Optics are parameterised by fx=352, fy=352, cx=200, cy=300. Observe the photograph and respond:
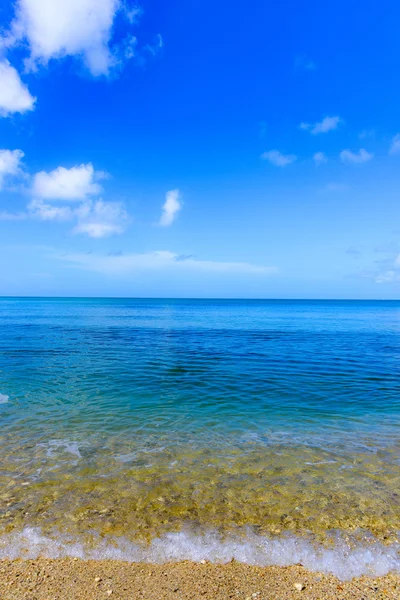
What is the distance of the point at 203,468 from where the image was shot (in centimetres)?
1087

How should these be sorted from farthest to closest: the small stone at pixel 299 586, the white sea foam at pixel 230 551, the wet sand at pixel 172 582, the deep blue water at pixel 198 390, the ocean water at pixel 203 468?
the deep blue water at pixel 198 390 < the ocean water at pixel 203 468 < the white sea foam at pixel 230 551 < the small stone at pixel 299 586 < the wet sand at pixel 172 582

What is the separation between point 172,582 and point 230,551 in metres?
1.41

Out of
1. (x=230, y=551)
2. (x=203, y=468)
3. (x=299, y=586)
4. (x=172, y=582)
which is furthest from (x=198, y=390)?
(x=299, y=586)

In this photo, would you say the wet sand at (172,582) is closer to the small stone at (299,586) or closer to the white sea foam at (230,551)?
the small stone at (299,586)

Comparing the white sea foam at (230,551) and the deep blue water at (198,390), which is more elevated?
the white sea foam at (230,551)

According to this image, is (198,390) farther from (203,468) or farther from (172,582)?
(172,582)

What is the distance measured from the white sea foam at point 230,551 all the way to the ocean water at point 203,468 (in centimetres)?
3

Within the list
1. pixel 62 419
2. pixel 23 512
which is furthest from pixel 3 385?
pixel 23 512

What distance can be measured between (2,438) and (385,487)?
41.4ft

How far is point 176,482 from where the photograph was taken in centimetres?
999

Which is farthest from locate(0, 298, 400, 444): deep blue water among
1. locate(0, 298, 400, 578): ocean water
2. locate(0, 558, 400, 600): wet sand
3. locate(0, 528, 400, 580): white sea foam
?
locate(0, 558, 400, 600): wet sand

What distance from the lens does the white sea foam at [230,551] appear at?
6.90 meters

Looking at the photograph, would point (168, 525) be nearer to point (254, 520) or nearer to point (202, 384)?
point (254, 520)

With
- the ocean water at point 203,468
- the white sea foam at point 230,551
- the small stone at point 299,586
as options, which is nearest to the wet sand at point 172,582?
the small stone at point 299,586
